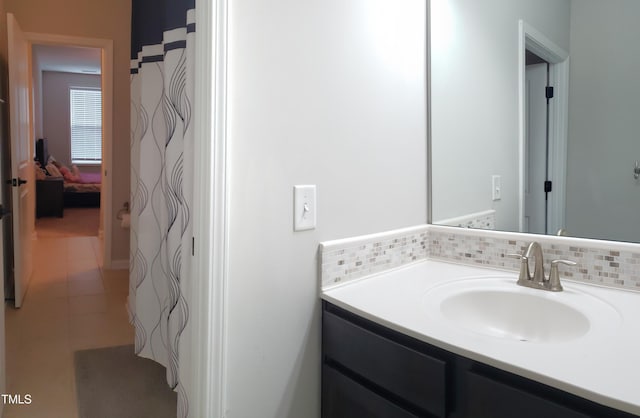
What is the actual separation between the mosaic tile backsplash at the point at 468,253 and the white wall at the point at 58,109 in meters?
9.14

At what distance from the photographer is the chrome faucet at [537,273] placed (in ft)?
4.01

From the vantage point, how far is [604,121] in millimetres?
1301

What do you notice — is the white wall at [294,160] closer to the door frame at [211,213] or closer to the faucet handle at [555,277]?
the door frame at [211,213]

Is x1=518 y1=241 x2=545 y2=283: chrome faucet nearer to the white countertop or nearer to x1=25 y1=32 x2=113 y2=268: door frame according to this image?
the white countertop

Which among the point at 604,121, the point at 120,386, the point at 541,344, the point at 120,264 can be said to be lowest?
the point at 120,386

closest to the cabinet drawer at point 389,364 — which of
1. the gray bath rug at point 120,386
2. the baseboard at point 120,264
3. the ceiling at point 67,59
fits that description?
the gray bath rug at point 120,386

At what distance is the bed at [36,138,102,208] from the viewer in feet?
24.0

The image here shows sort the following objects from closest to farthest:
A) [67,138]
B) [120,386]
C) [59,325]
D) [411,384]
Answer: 1. [411,384]
2. [120,386]
3. [59,325]
4. [67,138]

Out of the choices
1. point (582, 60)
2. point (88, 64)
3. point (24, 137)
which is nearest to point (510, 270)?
point (582, 60)

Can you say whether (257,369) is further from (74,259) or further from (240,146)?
(74,259)

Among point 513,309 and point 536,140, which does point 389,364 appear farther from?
point 536,140

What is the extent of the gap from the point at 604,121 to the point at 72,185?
25.9ft

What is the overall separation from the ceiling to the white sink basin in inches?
248

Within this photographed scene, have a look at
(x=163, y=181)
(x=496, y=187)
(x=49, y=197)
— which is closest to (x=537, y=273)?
(x=496, y=187)
